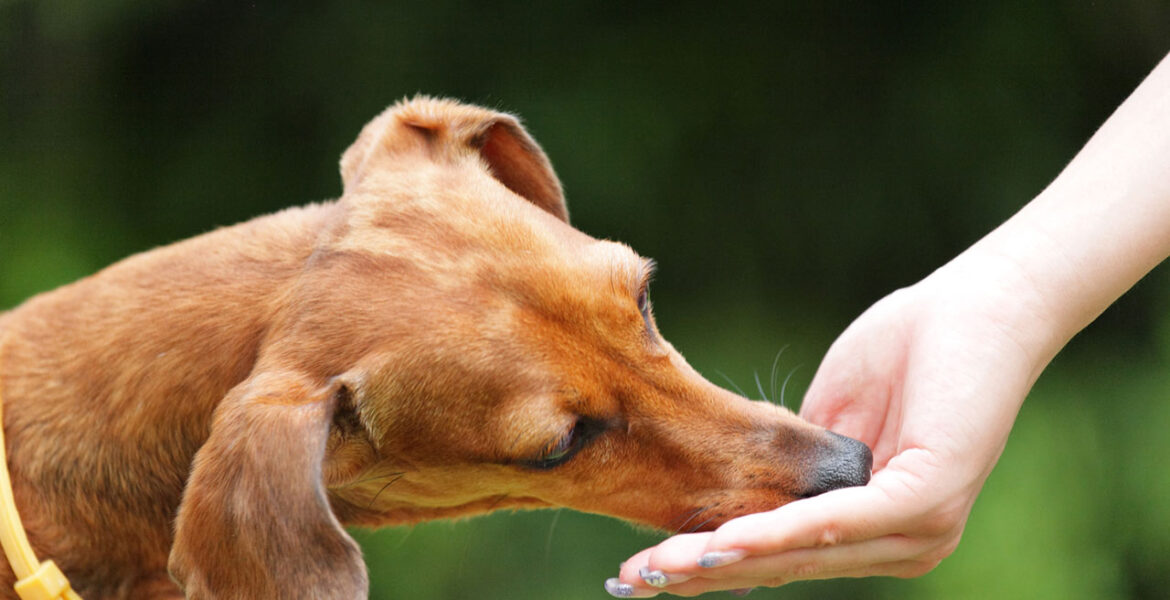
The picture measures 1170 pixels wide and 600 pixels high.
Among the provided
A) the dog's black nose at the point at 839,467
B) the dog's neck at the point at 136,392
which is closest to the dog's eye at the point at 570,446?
the dog's black nose at the point at 839,467

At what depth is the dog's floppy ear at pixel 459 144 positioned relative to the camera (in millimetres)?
2721

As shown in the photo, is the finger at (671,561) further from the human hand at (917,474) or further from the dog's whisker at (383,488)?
the dog's whisker at (383,488)

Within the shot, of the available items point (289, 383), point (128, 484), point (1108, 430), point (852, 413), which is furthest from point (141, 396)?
point (1108, 430)

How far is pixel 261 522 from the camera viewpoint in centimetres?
203

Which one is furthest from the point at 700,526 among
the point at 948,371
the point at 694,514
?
the point at 948,371

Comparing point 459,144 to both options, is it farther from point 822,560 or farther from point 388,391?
point 822,560

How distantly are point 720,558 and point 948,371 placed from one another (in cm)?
69

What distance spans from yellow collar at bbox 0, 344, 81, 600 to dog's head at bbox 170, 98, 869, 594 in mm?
469

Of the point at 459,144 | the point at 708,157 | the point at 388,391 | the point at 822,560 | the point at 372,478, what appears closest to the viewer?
the point at 822,560

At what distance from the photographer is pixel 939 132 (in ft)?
17.2

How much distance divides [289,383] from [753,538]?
1001 millimetres

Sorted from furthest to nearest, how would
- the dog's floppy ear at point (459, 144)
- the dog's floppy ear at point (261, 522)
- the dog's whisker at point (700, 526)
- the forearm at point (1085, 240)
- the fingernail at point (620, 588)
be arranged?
the dog's floppy ear at point (459, 144) → the forearm at point (1085, 240) → the dog's whisker at point (700, 526) → the fingernail at point (620, 588) → the dog's floppy ear at point (261, 522)

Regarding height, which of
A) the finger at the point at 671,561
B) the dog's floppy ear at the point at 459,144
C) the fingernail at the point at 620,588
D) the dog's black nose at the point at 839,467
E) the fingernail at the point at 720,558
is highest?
the dog's floppy ear at the point at 459,144

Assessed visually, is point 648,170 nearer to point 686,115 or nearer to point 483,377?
point 686,115
